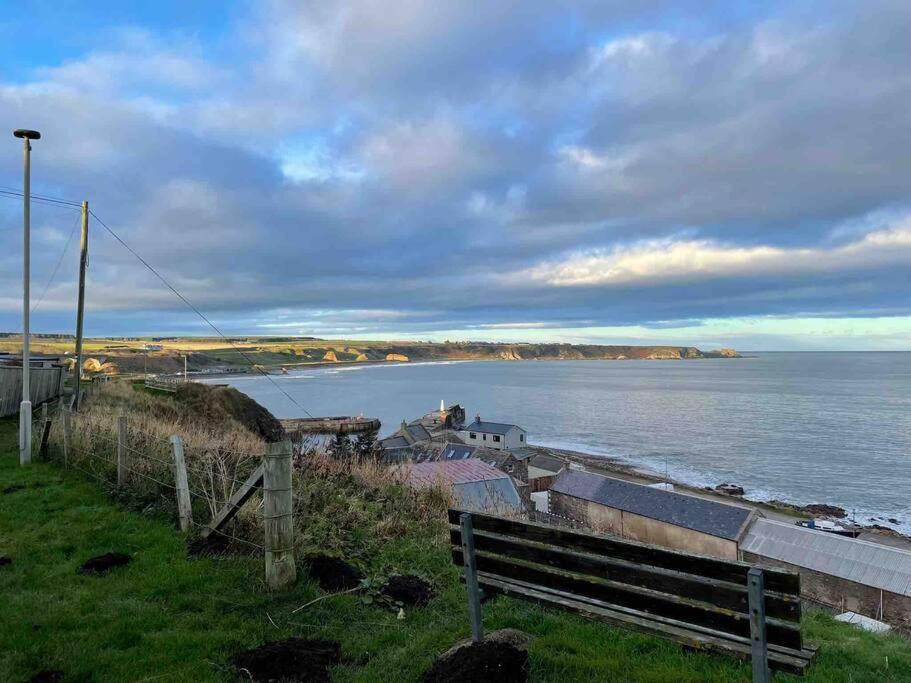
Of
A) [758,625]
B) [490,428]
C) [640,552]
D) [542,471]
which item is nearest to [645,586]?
[640,552]

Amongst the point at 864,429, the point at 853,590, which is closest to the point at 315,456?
the point at 853,590

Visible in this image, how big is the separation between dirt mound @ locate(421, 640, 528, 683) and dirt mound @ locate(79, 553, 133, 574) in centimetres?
422

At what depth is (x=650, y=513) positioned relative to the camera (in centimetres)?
2739

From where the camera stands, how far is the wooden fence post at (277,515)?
5.49m

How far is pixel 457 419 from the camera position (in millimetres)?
71375

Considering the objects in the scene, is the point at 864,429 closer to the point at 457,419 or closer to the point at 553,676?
the point at 457,419

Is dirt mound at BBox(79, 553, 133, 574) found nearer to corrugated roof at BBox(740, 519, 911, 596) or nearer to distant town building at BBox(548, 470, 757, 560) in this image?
distant town building at BBox(548, 470, 757, 560)

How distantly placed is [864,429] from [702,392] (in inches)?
1932

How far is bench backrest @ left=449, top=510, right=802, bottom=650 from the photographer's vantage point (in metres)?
2.97

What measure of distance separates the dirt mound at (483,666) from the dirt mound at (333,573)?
2071 millimetres

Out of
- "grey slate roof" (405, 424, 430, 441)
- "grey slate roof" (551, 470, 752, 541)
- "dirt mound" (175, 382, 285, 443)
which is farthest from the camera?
"grey slate roof" (405, 424, 430, 441)

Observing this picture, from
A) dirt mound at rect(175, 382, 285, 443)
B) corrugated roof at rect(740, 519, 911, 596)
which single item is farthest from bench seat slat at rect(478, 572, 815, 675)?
dirt mound at rect(175, 382, 285, 443)

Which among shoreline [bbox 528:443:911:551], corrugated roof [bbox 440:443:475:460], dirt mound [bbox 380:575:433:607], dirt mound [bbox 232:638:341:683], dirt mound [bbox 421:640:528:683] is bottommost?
shoreline [bbox 528:443:911:551]

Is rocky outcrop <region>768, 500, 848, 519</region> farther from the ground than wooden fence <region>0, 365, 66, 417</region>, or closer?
closer
